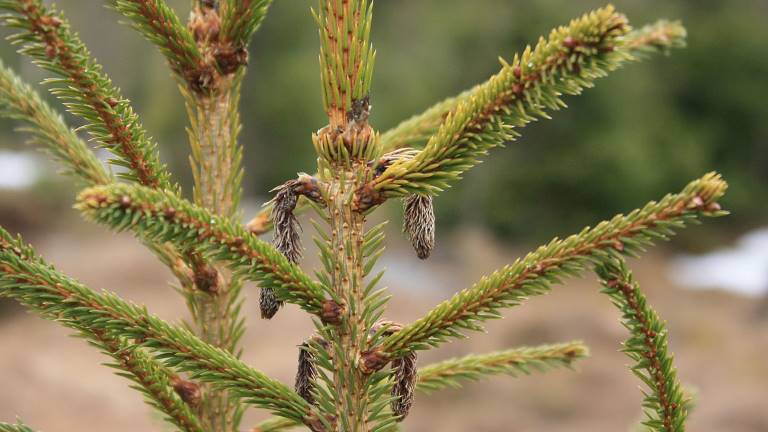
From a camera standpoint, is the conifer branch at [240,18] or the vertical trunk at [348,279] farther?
the conifer branch at [240,18]

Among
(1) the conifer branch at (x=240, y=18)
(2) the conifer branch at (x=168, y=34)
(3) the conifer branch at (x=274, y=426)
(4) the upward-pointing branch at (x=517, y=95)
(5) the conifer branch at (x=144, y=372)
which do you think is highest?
(1) the conifer branch at (x=240, y=18)

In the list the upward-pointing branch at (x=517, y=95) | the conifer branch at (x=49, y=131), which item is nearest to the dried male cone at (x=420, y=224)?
the upward-pointing branch at (x=517, y=95)

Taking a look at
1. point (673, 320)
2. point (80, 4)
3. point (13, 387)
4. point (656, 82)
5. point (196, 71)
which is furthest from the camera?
point (80, 4)

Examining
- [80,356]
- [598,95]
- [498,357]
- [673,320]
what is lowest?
[498,357]

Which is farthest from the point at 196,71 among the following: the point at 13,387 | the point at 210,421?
the point at 13,387

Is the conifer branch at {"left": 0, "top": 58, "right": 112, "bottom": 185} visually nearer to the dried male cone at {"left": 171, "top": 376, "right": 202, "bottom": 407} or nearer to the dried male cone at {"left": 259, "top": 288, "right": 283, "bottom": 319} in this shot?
the dried male cone at {"left": 171, "top": 376, "right": 202, "bottom": 407}

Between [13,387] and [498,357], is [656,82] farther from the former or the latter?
[498,357]

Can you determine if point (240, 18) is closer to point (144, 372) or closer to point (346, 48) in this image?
point (346, 48)

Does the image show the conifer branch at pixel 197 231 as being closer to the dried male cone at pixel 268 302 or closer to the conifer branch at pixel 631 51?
the dried male cone at pixel 268 302
